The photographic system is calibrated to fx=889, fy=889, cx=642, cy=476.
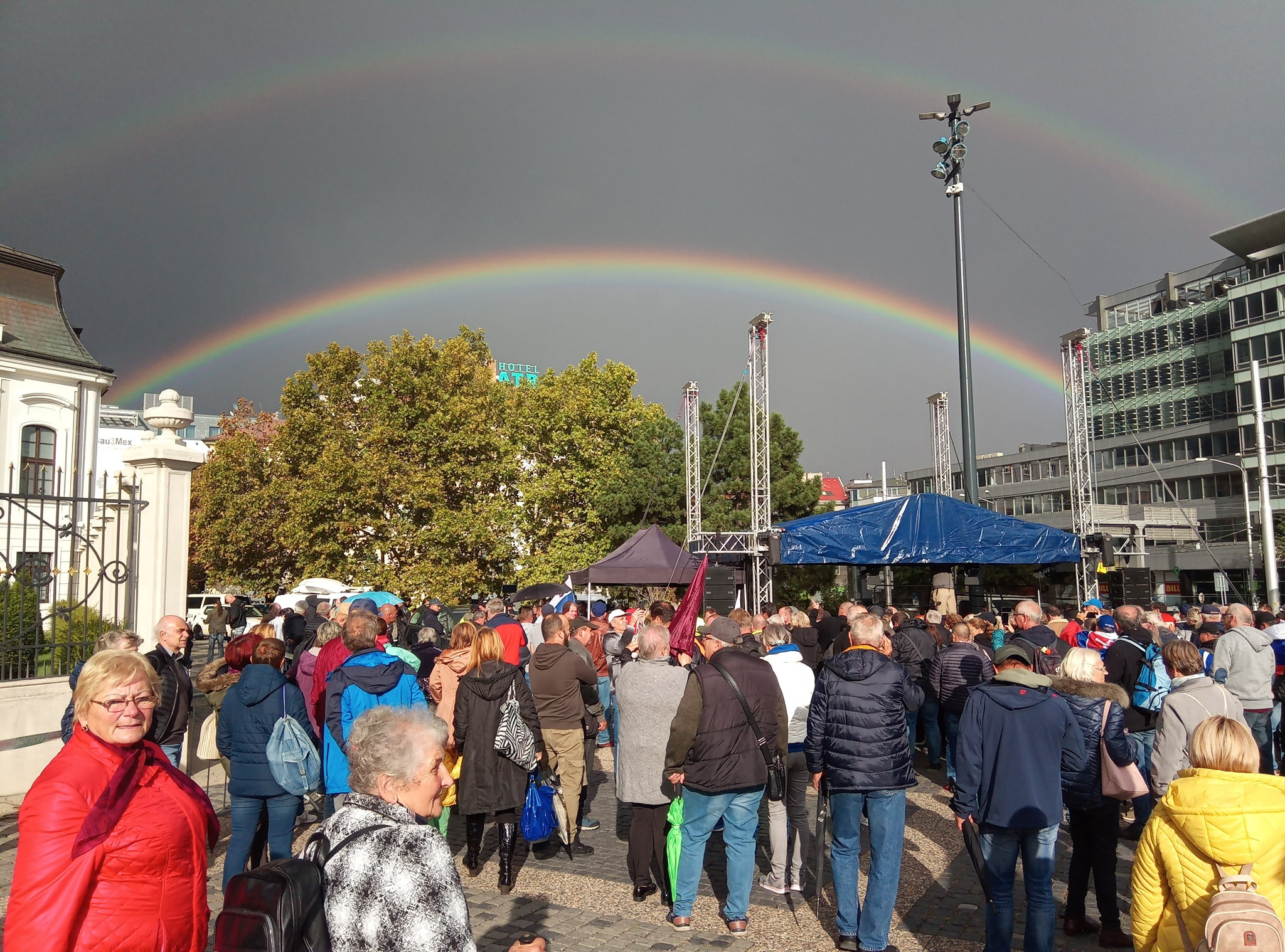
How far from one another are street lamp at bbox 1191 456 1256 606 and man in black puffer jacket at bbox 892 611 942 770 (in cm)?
3112

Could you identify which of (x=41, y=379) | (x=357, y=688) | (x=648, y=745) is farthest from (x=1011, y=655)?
(x=41, y=379)

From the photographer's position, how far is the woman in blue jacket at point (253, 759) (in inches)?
212

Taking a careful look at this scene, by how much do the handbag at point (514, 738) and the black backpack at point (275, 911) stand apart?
13.2ft

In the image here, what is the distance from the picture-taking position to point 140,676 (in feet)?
9.90

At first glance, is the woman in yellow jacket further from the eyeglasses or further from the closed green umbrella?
the eyeglasses

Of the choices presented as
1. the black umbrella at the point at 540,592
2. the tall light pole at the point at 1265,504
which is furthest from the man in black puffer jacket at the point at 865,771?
the tall light pole at the point at 1265,504

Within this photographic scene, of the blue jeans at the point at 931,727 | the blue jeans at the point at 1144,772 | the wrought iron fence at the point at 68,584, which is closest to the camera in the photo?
the blue jeans at the point at 1144,772

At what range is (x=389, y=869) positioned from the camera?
7.24ft

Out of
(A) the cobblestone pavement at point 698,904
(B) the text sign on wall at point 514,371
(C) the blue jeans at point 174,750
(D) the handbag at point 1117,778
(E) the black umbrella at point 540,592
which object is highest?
(B) the text sign on wall at point 514,371

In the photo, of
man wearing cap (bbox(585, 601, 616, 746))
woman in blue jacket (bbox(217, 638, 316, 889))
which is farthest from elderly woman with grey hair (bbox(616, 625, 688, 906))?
man wearing cap (bbox(585, 601, 616, 746))

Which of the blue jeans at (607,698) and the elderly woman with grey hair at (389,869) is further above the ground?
the elderly woman with grey hair at (389,869)

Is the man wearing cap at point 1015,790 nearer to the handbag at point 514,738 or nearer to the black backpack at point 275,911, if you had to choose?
the handbag at point 514,738

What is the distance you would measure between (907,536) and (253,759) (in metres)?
14.2

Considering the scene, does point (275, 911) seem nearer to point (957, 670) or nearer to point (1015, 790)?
point (1015, 790)
